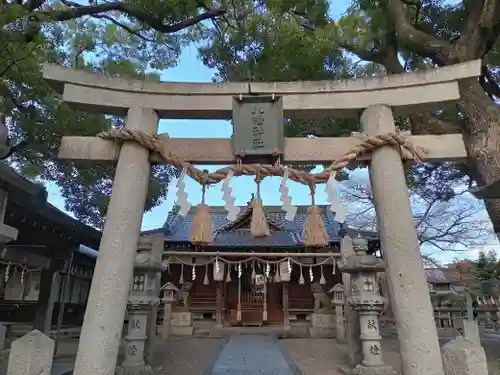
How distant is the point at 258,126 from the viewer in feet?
14.4

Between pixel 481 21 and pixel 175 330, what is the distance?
1451cm

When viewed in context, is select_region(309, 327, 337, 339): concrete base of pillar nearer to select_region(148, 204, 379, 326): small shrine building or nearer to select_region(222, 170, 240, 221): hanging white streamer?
select_region(148, 204, 379, 326): small shrine building

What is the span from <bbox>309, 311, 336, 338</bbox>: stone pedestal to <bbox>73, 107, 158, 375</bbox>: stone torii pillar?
42.4 feet

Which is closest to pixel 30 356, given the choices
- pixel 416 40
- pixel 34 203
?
pixel 34 203

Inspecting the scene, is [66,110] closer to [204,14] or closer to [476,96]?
[204,14]

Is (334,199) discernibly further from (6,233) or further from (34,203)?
(34,203)

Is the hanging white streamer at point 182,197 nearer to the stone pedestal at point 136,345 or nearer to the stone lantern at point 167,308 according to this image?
the stone pedestal at point 136,345

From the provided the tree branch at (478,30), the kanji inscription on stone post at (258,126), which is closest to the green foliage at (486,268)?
the tree branch at (478,30)

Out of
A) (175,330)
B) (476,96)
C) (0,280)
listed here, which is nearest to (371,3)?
(476,96)

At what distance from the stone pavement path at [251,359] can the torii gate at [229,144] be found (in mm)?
4982

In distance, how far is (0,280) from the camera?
851 cm

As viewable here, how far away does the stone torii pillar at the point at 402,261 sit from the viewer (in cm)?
341

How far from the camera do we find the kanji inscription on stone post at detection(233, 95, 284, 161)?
4328mm

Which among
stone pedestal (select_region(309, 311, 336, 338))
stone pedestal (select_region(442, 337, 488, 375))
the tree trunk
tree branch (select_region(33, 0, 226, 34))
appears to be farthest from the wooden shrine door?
stone pedestal (select_region(442, 337, 488, 375))
